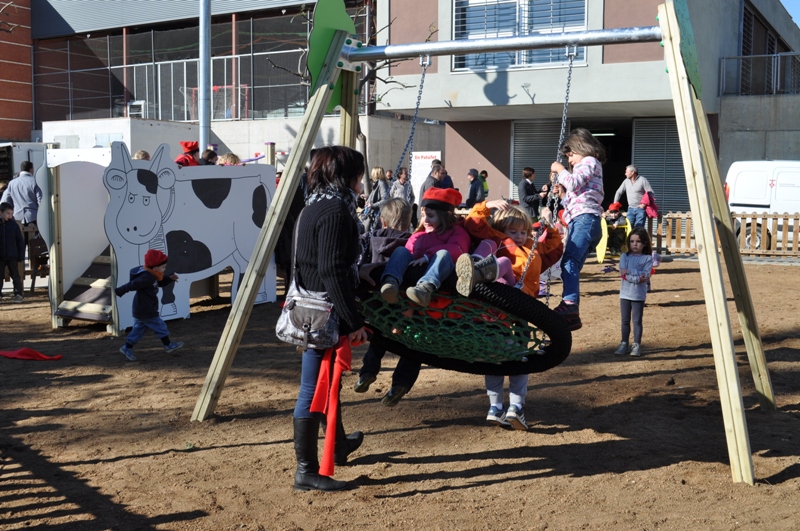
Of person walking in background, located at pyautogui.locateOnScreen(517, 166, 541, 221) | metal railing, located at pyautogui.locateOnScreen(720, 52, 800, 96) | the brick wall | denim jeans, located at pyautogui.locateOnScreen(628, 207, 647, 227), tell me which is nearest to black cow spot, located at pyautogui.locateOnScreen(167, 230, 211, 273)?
person walking in background, located at pyautogui.locateOnScreen(517, 166, 541, 221)

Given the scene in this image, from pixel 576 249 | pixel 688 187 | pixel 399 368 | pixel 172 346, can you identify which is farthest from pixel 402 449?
pixel 172 346

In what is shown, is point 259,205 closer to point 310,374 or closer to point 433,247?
point 433,247

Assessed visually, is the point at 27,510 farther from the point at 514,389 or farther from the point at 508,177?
the point at 508,177

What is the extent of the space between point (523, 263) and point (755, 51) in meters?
22.6

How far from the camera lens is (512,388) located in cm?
510

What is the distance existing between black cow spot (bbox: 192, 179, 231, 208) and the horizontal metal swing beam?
12.5 feet

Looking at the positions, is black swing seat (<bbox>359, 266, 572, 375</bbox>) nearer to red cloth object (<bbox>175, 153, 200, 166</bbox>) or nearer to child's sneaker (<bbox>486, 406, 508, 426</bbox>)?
child's sneaker (<bbox>486, 406, 508, 426</bbox>)

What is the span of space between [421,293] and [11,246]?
8212mm

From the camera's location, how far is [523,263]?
4.74 metres

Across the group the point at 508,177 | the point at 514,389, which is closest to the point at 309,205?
the point at 514,389

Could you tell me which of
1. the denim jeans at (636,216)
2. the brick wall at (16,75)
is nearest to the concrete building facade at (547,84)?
the denim jeans at (636,216)

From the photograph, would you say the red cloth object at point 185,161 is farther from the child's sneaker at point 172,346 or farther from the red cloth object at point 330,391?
the red cloth object at point 330,391

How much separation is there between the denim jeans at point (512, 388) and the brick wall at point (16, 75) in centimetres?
3296

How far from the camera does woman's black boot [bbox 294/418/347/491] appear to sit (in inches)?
162
